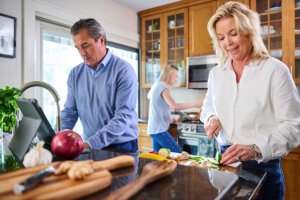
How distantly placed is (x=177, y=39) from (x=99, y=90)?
2.42 metres

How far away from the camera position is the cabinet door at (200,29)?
330 cm

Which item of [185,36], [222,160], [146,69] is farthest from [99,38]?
[146,69]

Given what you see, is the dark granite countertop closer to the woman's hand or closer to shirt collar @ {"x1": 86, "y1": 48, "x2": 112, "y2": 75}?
the woman's hand

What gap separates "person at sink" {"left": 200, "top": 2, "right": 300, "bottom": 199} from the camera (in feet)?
3.21

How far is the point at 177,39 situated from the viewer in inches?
143

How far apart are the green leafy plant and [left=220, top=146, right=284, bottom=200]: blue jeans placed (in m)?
1.05

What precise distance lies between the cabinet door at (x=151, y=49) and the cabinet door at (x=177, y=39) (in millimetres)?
125

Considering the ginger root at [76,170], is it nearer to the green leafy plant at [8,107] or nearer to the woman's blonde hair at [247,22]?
the green leafy plant at [8,107]

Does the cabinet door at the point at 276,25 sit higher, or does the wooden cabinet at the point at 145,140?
the cabinet door at the point at 276,25

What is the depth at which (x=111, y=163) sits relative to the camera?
24.1 inches

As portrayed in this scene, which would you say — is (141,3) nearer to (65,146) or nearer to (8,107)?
(8,107)

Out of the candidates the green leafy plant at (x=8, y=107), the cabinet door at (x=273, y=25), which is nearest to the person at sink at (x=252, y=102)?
the green leafy plant at (x=8, y=107)

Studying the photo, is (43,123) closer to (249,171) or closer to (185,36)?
(249,171)

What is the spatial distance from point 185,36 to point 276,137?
9.12ft
